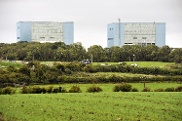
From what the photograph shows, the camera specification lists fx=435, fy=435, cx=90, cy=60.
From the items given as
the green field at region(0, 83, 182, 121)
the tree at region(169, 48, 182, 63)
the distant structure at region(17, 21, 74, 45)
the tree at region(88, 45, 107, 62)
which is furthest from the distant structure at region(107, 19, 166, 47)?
the green field at region(0, 83, 182, 121)

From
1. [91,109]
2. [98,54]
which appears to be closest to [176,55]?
[98,54]

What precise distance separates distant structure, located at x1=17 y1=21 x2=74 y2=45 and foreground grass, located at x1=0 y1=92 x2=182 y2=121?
11640 cm

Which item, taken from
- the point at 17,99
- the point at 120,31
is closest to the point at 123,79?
the point at 17,99

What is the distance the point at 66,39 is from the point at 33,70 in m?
83.0

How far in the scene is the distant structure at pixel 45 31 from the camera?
148 metres

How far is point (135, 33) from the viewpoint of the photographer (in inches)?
5881

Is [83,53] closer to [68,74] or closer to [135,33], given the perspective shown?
[68,74]

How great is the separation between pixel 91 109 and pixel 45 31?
126904 millimetres

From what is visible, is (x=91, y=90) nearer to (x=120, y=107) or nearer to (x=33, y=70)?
(x=120, y=107)

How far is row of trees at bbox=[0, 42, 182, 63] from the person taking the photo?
100625 mm

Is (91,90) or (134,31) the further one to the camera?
(134,31)

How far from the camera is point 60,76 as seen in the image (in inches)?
2576

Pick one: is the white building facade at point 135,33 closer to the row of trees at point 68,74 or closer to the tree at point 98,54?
the tree at point 98,54

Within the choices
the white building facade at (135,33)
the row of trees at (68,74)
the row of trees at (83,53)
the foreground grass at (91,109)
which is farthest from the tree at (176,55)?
the foreground grass at (91,109)
